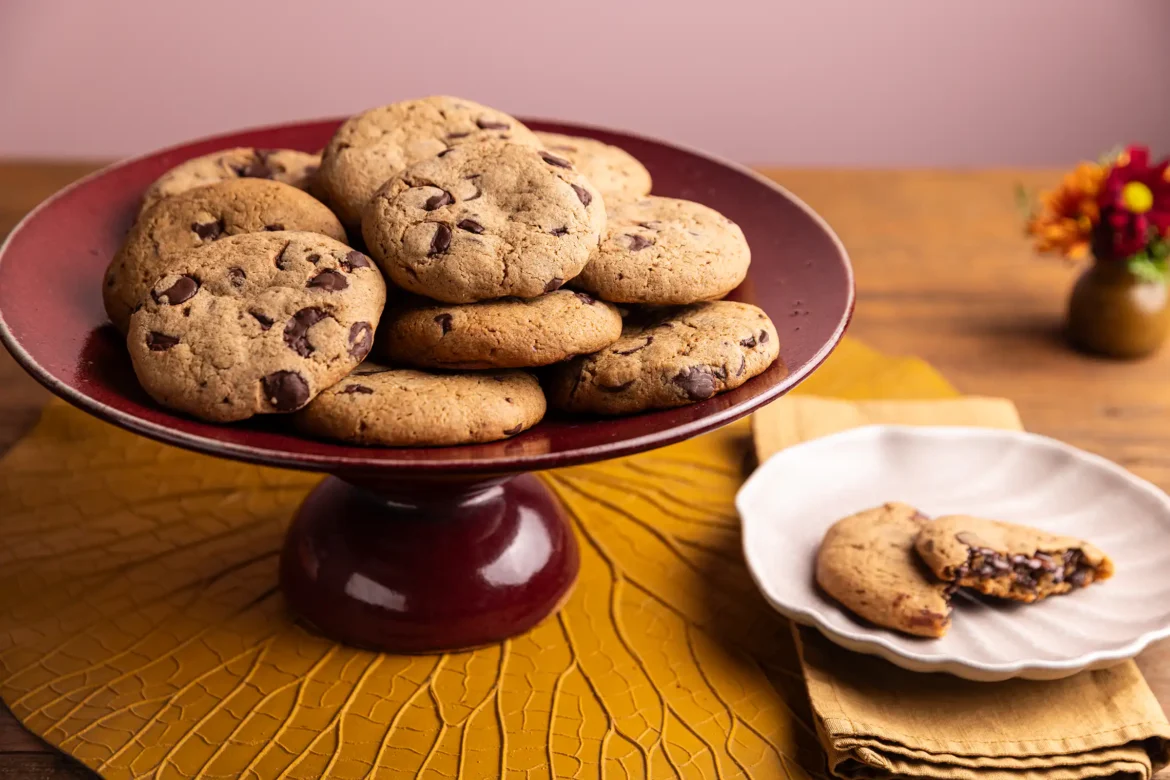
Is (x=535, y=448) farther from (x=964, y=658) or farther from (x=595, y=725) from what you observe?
(x=964, y=658)

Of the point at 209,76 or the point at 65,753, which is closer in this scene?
the point at 65,753

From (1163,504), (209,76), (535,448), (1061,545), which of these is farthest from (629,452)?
(209,76)

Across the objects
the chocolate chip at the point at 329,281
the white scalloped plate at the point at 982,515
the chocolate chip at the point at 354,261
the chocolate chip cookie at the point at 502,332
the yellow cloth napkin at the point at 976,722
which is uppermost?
the chocolate chip at the point at 354,261

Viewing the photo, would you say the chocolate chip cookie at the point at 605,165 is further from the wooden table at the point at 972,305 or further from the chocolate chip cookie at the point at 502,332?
the wooden table at the point at 972,305

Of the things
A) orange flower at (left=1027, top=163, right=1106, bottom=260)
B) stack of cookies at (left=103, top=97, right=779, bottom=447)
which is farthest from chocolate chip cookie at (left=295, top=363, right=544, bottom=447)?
orange flower at (left=1027, top=163, right=1106, bottom=260)

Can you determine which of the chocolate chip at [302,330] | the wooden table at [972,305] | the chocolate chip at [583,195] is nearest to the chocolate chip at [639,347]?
the chocolate chip at [583,195]

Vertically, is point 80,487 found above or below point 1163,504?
below
